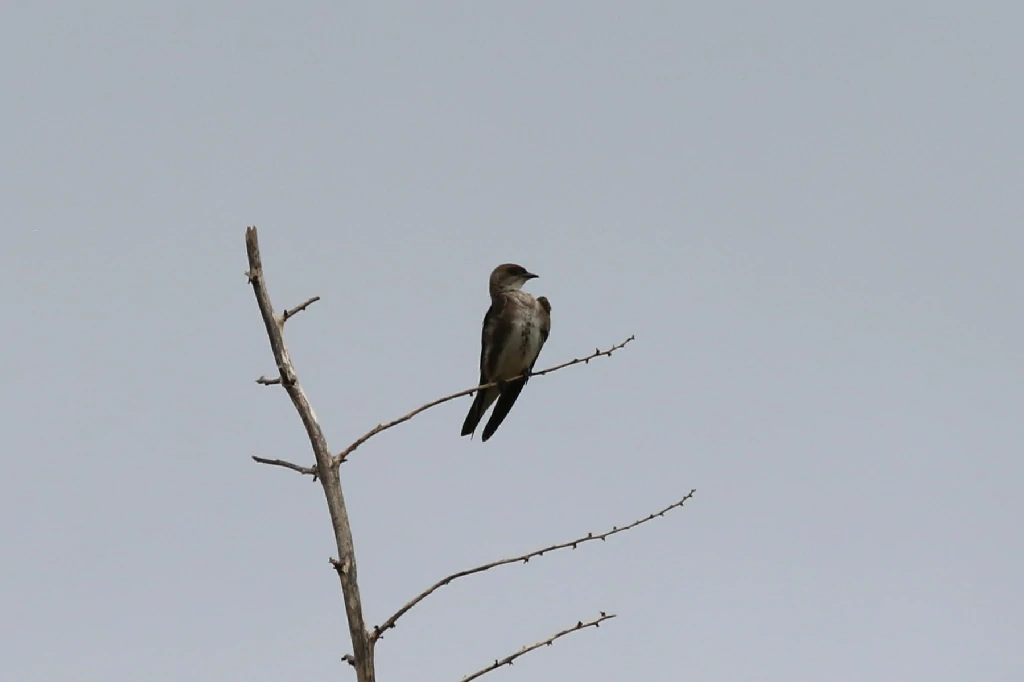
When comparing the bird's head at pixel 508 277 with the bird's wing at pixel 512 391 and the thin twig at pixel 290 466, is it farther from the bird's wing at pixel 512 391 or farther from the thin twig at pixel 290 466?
the thin twig at pixel 290 466

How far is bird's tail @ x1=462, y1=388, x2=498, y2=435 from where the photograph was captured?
12.3 meters

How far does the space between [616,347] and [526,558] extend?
6.81 feet

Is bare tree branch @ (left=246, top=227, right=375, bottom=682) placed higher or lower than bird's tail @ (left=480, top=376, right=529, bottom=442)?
lower

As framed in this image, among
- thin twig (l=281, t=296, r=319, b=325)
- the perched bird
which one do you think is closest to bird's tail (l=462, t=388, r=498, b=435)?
the perched bird

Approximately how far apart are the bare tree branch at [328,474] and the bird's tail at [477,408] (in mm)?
5255

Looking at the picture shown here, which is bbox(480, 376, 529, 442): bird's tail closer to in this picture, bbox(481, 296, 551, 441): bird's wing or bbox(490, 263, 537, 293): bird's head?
bbox(481, 296, 551, 441): bird's wing

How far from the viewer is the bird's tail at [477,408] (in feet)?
40.2

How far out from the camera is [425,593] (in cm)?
632

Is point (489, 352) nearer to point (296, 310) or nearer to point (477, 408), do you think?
point (477, 408)

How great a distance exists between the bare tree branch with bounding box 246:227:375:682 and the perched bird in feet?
17.6

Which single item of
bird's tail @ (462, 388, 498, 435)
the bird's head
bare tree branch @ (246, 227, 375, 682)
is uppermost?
the bird's head

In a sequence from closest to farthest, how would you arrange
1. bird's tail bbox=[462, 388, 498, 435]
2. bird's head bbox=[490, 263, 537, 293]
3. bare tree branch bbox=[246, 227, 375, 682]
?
bare tree branch bbox=[246, 227, 375, 682], bird's tail bbox=[462, 388, 498, 435], bird's head bbox=[490, 263, 537, 293]

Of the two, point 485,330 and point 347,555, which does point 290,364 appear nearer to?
point 347,555

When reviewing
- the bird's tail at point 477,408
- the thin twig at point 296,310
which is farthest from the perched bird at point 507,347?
the thin twig at point 296,310
